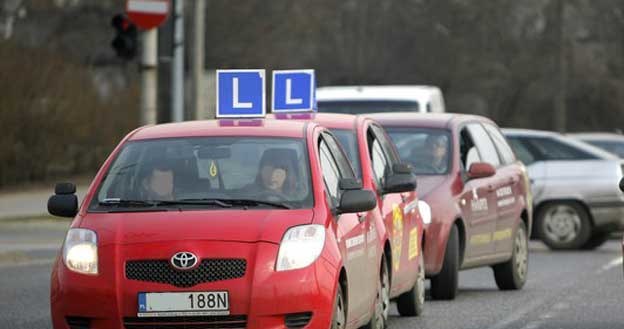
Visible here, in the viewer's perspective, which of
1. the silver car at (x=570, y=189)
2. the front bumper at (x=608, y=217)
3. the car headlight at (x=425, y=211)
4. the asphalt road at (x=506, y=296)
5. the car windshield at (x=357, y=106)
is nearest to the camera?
the asphalt road at (x=506, y=296)

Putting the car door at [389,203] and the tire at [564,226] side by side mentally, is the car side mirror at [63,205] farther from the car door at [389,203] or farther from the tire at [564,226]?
the tire at [564,226]

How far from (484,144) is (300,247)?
24.9ft

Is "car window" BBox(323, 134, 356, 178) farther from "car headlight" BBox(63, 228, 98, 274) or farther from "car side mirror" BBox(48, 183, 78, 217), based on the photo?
"car headlight" BBox(63, 228, 98, 274)

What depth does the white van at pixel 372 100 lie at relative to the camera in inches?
931

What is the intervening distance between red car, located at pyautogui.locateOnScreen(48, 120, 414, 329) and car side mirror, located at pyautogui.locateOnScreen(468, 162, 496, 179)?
5.07 metres

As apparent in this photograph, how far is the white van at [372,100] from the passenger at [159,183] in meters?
12.7

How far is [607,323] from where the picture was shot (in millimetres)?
13445

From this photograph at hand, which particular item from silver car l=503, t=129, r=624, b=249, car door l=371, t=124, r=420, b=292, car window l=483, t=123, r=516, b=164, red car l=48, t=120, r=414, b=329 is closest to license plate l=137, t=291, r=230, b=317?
red car l=48, t=120, r=414, b=329

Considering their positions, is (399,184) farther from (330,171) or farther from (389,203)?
(330,171)

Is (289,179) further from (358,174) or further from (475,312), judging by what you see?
(475,312)

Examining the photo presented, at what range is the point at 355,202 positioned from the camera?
421 inches

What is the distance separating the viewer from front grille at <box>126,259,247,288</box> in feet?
32.5

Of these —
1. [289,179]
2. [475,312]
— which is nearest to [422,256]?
[475,312]

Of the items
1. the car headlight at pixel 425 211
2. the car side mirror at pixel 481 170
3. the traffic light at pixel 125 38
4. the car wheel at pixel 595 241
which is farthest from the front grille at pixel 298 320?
the traffic light at pixel 125 38
